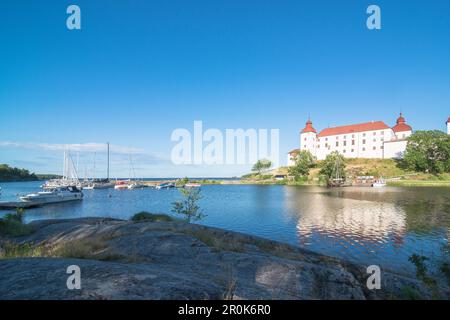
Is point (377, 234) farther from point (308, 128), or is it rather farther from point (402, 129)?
point (308, 128)

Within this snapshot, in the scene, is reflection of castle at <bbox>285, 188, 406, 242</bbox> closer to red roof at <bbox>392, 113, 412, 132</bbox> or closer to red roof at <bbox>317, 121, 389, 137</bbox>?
red roof at <bbox>317, 121, 389, 137</bbox>

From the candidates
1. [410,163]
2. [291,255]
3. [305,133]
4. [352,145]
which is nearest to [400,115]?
[352,145]

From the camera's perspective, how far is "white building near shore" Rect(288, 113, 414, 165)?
130 metres

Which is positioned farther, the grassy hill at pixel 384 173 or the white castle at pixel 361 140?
the white castle at pixel 361 140

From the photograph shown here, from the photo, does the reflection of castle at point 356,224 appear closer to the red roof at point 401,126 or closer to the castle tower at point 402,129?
the castle tower at point 402,129

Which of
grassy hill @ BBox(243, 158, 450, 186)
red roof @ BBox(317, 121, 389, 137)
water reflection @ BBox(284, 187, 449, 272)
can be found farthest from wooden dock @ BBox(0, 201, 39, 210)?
red roof @ BBox(317, 121, 389, 137)

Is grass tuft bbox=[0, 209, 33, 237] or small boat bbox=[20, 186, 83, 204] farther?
small boat bbox=[20, 186, 83, 204]

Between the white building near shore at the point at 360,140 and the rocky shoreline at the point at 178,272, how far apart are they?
14326 cm

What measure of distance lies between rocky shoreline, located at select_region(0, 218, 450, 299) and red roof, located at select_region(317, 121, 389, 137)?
147754mm

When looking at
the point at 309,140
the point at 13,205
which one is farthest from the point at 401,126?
the point at 13,205

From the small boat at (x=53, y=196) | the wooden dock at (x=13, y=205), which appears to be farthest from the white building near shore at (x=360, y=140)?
the wooden dock at (x=13, y=205)

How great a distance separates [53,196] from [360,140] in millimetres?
144541

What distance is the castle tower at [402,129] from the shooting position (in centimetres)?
13025
